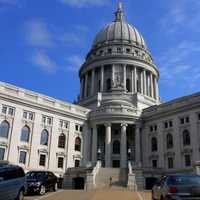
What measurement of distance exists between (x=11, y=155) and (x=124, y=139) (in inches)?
882

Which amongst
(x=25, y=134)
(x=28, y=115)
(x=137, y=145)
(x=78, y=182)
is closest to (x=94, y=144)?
(x=137, y=145)

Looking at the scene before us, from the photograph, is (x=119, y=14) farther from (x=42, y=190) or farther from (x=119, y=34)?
(x=42, y=190)

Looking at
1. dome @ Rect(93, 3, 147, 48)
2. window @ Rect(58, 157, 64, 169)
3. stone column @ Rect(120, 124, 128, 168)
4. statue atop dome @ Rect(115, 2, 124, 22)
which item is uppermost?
statue atop dome @ Rect(115, 2, 124, 22)

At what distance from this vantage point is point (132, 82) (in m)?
76.9

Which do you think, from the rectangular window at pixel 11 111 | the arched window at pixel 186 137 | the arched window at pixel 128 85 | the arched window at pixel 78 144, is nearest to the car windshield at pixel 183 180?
the arched window at pixel 186 137

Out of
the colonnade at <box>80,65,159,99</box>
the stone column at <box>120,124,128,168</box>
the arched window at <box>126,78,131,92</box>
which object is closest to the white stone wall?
the stone column at <box>120,124,128,168</box>

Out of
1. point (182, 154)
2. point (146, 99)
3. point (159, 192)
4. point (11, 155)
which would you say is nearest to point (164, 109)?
point (182, 154)

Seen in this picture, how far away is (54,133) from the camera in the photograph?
55.6 meters

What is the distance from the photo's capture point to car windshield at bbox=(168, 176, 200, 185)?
14.2 meters

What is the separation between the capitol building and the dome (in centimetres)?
2256

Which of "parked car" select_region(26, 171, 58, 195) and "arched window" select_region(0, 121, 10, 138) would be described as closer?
"parked car" select_region(26, 171, 58, 195)

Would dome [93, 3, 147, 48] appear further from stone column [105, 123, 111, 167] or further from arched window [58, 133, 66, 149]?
arched window [58, 133, 66, 149]

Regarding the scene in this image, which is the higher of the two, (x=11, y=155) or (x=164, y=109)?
(x=164, y=109)

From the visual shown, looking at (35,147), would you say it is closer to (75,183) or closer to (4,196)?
(75,183)
